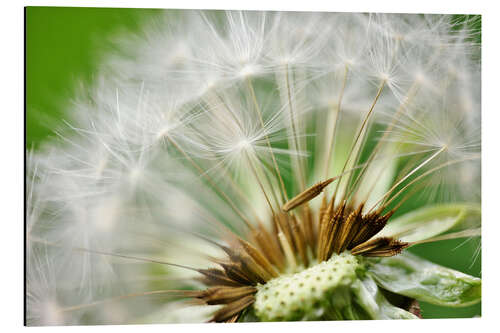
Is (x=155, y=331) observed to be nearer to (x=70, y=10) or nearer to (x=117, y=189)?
(x=117, y=189)

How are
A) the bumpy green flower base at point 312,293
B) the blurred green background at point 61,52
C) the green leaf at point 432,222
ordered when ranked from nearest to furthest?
the bumpy green flower base at point 312,293, the blurred green background at point 61,52, the green leaf at point 432,222

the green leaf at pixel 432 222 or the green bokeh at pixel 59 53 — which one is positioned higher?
the green bokeh at pixel 59 53

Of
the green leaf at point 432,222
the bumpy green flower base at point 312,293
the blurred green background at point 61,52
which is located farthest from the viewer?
the green leaf at point 432,222

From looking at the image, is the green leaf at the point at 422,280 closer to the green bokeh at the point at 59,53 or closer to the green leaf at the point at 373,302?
the green leaf at the point at 373,302

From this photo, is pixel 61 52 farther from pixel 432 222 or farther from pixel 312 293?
pixel 432 222

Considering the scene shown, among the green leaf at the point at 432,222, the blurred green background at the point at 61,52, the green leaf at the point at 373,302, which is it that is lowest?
the green leaf at the point at 373,302

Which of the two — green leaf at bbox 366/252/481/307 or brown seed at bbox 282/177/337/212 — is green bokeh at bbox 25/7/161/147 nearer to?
brown seed at bbox 282/177/337/212

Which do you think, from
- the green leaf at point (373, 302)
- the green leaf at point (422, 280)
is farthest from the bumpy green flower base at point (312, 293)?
the green leaf at point (422, 280)

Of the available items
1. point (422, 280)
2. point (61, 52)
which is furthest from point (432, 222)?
point (61, 52)
